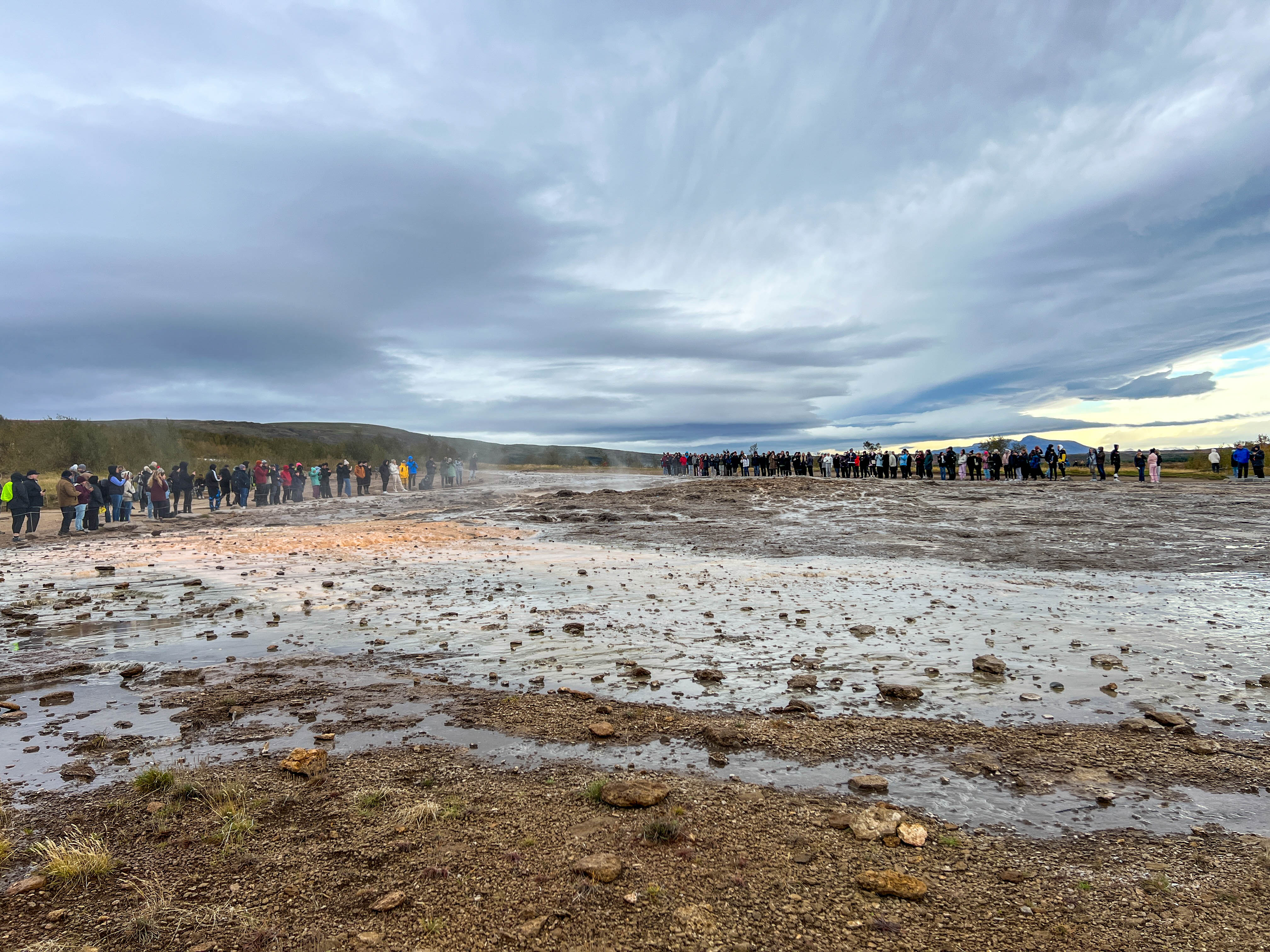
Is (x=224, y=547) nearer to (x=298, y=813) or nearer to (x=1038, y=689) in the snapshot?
(x=298, y=813)

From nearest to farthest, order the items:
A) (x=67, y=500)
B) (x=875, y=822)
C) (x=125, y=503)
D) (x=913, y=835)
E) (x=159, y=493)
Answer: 1. (x=913, y=835)
2. (x=875, y=822)
3. (x=67, y=500)
4. (x=159, y=493)
5. (x=125, y=503)

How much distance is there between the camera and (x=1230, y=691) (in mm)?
6375

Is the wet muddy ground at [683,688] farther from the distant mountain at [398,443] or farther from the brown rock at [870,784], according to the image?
the distant mountain at [398,443]

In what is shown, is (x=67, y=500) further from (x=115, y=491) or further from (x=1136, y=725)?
(x=1136, y=725)

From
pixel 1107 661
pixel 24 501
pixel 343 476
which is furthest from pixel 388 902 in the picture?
pixel 343 476

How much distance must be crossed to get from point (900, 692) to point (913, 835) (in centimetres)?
268

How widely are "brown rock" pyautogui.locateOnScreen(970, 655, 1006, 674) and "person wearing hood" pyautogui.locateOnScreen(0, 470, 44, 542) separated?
26.8m

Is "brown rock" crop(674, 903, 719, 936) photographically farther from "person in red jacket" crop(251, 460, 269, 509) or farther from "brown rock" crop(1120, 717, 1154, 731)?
"person in red jacket" crop(251, 460, 269, 509)

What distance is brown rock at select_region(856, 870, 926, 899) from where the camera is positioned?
11.0 feet

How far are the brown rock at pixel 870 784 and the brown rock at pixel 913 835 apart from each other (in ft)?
1.93

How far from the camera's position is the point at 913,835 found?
3.85 metres

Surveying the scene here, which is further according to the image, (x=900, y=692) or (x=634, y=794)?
(x=900, y=692)

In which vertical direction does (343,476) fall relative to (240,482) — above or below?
above

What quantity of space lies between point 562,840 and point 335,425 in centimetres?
16087
